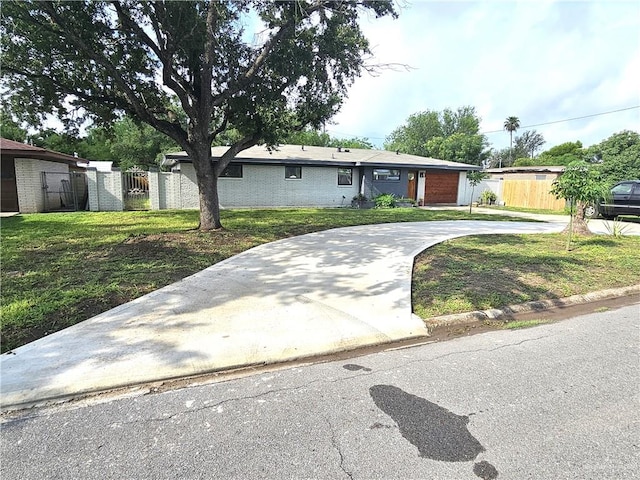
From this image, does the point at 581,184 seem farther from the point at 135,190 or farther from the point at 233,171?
the point at 135,190

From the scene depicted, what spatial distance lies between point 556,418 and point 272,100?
9196 millimetres

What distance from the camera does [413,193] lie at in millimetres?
21953

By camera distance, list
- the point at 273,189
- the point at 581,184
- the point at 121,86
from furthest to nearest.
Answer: the point at 273,189 < the point at 581,184 < the point at 121,86

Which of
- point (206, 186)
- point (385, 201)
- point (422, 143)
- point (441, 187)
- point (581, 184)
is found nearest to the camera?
point (581, 184)

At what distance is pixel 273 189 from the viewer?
732 inches

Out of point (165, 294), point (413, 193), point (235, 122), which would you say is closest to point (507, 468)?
point (165, 294)

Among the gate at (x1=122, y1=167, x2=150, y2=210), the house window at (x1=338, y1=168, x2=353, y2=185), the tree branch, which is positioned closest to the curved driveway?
the tree branch

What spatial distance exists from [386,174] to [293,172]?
5374mm

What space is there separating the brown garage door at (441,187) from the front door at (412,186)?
739 millimetres

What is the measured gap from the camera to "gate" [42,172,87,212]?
1530cm

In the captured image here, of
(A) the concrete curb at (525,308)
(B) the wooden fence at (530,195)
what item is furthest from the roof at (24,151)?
(B) the wooden fence at (530,195)

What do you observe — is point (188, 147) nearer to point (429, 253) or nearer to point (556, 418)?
point (429, 253)

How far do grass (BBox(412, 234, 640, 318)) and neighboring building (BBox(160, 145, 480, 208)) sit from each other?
1062 cm

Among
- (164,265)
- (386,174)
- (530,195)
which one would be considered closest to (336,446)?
(164,265)
